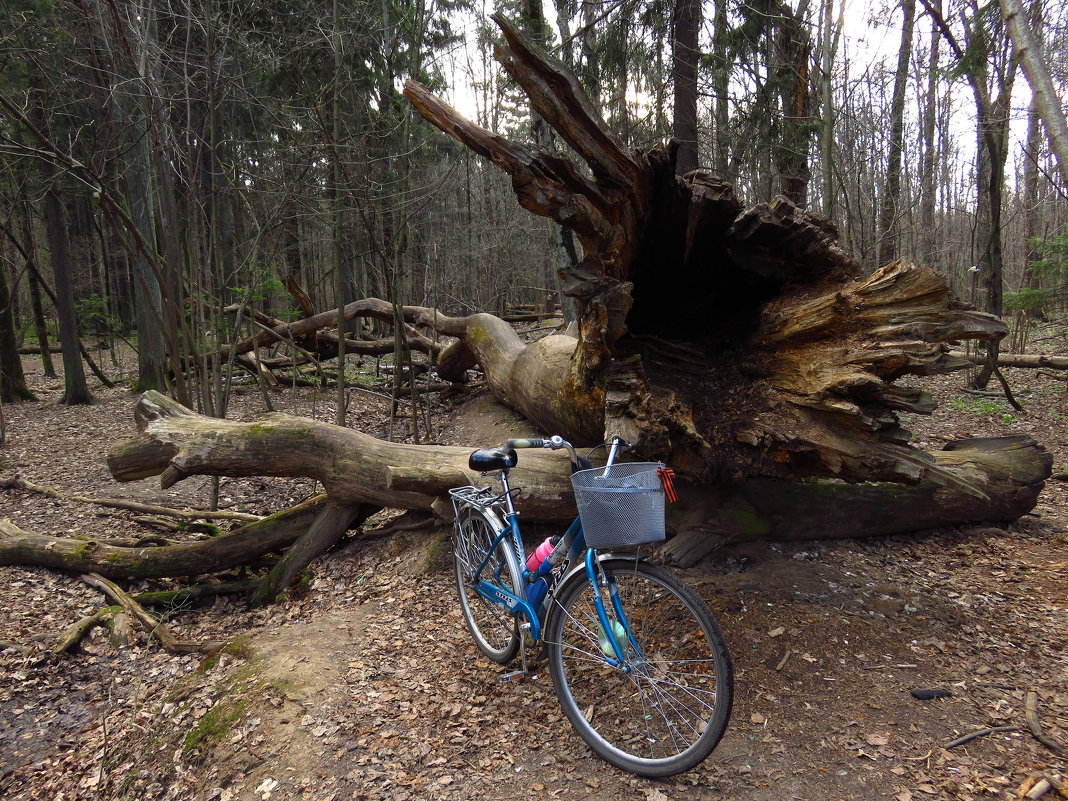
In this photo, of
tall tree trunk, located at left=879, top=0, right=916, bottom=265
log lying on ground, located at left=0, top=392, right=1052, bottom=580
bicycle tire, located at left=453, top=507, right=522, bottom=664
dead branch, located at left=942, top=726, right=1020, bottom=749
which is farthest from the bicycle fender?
tall tree trunk, located at left=879, top=0, right=916, bottom=265

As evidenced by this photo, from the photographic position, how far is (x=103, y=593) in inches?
181

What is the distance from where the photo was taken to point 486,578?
11.0 ft

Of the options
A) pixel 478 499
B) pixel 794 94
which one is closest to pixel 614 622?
pixel 478 499

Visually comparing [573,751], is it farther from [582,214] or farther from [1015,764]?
[582,214]

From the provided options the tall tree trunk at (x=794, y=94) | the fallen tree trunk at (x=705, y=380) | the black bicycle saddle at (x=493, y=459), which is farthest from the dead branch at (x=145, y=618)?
the tall tree trunk at (x=794, y=94)

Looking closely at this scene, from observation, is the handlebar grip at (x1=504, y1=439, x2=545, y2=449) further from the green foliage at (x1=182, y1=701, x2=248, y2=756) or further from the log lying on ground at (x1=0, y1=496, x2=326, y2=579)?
the log lying on ground at (x1=0, y1=496, x2=326, y2=579)

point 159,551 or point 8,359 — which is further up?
point 8,359

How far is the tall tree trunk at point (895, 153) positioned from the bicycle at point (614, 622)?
11.3 metres

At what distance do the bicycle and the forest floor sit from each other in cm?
16

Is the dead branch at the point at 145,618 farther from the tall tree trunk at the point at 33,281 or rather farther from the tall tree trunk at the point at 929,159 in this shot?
the tall tree trunk at the point at 929,159

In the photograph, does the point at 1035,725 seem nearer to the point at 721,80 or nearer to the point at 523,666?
the point at 523,666

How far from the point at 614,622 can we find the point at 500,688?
3.24 ft

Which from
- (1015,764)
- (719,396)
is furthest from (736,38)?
(1015,764)

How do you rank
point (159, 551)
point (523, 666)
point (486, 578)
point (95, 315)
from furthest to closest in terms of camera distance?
point (95, 315) < point (159, 551) < point (486, 578) < point (523, 666)
